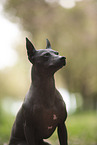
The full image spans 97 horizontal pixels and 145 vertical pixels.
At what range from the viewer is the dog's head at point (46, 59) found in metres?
2.54

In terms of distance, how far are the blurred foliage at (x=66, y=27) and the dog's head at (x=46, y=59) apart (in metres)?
8.30

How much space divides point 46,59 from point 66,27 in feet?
32.3

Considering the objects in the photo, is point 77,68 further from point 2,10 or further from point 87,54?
point 2,10

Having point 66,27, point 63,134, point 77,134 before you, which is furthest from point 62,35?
point 63,134

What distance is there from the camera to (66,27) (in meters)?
12.2

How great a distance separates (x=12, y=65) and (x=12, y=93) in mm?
2484

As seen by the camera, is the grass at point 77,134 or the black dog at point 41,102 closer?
the black dog at point 41,102

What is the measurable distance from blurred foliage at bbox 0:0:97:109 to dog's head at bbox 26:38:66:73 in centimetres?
830

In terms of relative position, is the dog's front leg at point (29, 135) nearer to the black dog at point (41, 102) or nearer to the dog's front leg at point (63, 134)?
the black dog at point (41, 102)

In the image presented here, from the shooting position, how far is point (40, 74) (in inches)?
108

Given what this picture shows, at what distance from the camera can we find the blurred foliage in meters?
11.0

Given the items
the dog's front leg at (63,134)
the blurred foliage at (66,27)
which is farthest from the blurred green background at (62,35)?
the dog's front leg at (63,134)

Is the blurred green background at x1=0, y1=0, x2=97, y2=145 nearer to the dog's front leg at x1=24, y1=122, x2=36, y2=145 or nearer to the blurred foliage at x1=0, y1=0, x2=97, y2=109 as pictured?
the blurred foliage at x1=0, y1=0, x2=97, y2=109

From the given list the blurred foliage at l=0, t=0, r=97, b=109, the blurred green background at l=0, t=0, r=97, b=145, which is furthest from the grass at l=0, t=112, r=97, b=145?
the blurred foliage at l=0, t=0, r=97, b=109
